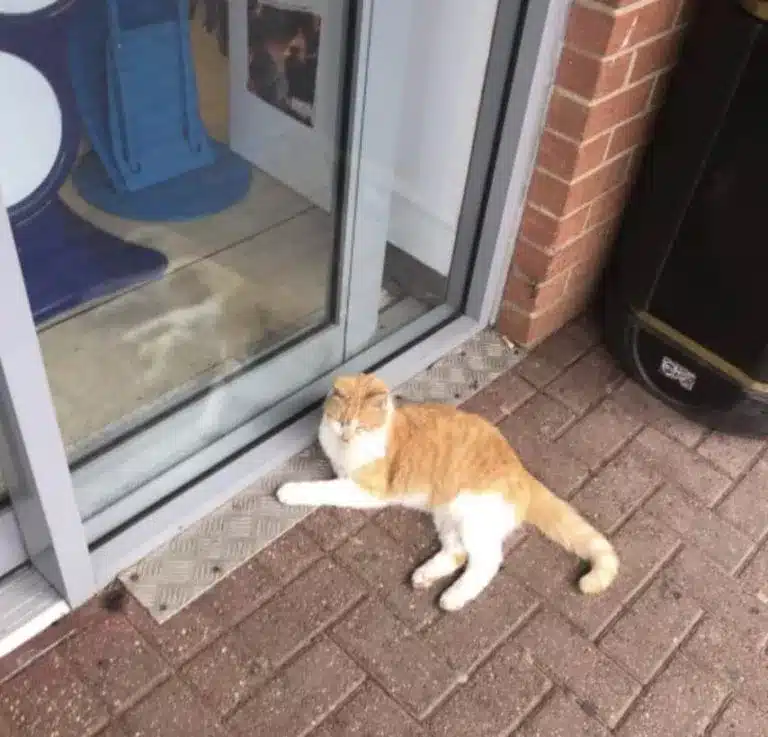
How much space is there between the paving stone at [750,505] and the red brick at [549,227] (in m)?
0.61

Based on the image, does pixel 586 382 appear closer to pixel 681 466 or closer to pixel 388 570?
pixel 681 466

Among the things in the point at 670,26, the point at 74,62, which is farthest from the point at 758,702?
the point at 74,62

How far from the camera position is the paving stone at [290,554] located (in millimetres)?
1519

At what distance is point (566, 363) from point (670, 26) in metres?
0.73

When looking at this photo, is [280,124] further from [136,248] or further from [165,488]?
[165,488]

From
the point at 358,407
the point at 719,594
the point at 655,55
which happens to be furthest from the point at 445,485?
the point at 655,55

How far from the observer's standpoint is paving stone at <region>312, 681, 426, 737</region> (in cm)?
133

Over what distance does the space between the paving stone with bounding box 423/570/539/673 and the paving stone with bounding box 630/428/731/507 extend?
0.44 m

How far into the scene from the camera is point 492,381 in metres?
1.92

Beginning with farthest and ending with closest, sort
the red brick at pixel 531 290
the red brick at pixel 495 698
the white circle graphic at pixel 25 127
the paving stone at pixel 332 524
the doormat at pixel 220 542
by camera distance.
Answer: the red brick at pixel 531 290 → the paving stone at pixel 332 524 → the doormat at pixel 220 542 → the red brick at pixel 495 698 → the white circle graphic at pixel 25 127

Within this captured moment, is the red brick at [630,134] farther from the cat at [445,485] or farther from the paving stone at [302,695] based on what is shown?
the paving stone at [302,695]

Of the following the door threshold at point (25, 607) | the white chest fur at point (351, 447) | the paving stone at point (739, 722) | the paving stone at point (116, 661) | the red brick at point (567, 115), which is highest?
the red brick at point (567, 115)

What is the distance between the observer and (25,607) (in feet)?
4.55

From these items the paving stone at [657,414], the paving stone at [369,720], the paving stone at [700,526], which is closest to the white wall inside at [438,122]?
the paving stone at [657,414]
